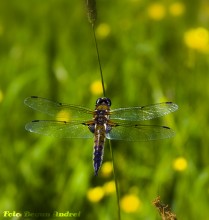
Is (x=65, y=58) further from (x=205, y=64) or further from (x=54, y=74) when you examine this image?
(x=205, y=64)

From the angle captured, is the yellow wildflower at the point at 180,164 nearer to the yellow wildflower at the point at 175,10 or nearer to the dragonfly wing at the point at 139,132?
the dragonfly wing at the point at 139,132

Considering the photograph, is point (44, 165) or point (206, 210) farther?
point (44, 165)

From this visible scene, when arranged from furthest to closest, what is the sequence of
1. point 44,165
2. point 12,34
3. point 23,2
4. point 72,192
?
point 23,2, point 12,34, point 44,165, point 72,192

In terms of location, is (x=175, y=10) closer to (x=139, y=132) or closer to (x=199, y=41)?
(x=199, y=41)

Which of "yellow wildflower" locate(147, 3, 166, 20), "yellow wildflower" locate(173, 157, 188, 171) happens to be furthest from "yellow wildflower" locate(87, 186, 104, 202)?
"yellow wildflower" locate(147, 3, 166, 20)

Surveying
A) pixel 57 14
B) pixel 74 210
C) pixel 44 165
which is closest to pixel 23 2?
pixel 57 14

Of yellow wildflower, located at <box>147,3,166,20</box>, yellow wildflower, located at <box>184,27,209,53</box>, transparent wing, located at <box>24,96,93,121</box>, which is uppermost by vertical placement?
yellow wildflower, located at <box>147,3,166,20</box>

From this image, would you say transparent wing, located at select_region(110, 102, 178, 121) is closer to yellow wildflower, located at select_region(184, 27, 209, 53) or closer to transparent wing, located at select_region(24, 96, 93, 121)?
transparent wing, located at select_region(24, 96, 93, 121)

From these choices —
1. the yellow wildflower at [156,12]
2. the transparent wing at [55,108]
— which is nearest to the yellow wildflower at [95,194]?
the transparent wing at [55,108]

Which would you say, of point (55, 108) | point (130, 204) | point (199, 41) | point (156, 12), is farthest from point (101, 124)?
point (156, 12)
